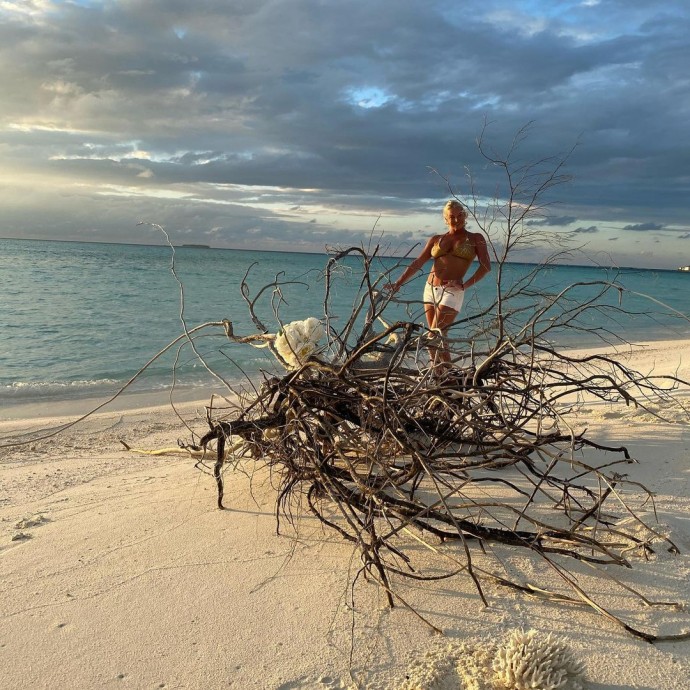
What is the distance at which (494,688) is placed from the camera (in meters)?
2.02

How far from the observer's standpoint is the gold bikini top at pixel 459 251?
5.34m

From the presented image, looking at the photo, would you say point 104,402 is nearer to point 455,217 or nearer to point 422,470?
point 455,217

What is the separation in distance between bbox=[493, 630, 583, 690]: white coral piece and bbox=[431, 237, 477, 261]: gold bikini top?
147 inches

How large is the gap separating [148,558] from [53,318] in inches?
577

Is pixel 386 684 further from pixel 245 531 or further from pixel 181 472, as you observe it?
pixel 181 472

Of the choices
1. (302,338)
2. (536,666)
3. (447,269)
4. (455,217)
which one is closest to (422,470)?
(536,666)

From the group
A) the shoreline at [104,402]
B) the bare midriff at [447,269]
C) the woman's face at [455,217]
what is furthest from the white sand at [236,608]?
the shoreline at [104,402]

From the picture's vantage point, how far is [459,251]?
5340 mm

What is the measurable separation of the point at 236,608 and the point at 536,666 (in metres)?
1.18

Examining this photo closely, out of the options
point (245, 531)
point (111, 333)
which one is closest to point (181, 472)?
point (245, 531)

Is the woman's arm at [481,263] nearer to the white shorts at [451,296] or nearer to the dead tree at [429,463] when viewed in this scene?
the white shorts at [451,296]

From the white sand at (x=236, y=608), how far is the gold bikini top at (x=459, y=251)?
2.47m

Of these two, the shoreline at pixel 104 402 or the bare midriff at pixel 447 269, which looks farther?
the shoreline at pixel 104 402

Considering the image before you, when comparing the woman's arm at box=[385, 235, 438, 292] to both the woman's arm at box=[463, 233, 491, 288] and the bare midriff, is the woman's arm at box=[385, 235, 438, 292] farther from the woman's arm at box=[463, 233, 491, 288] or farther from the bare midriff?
the woman's arm at box=[463, 233, 491, 288]
